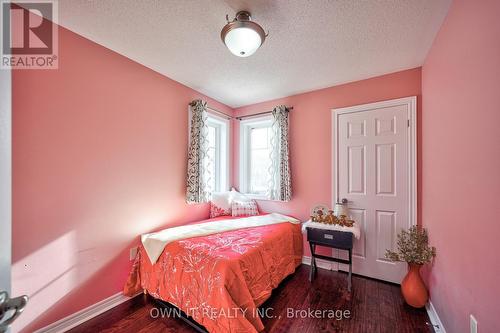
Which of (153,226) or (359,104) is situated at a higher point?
(359,104)

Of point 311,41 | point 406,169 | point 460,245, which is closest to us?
A: point 460,245

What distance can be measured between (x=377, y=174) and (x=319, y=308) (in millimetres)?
1623

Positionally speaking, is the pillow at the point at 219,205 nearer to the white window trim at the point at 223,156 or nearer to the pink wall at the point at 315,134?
the white window trim at the point at 223,156

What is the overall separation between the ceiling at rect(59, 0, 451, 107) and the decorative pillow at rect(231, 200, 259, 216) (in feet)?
5.85

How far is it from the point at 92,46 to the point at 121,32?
360mm

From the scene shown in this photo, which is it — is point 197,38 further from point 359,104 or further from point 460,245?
point 460,245

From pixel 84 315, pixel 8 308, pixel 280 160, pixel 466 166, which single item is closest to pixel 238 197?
pixel 280 160

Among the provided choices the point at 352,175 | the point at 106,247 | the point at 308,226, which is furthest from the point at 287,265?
the point at 106,247

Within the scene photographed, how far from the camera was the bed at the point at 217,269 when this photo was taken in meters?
1.47

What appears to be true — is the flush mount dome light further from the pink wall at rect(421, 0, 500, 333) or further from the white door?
the white door

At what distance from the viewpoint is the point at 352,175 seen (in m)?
2.56

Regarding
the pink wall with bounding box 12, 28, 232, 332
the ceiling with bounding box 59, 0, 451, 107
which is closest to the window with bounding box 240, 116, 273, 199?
the ceiling with bounding box 59, 0, 451, 107

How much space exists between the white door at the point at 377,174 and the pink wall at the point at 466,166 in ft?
1.50

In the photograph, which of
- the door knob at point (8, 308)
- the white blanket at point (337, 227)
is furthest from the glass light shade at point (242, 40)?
the white blanket at point (337, 227)
